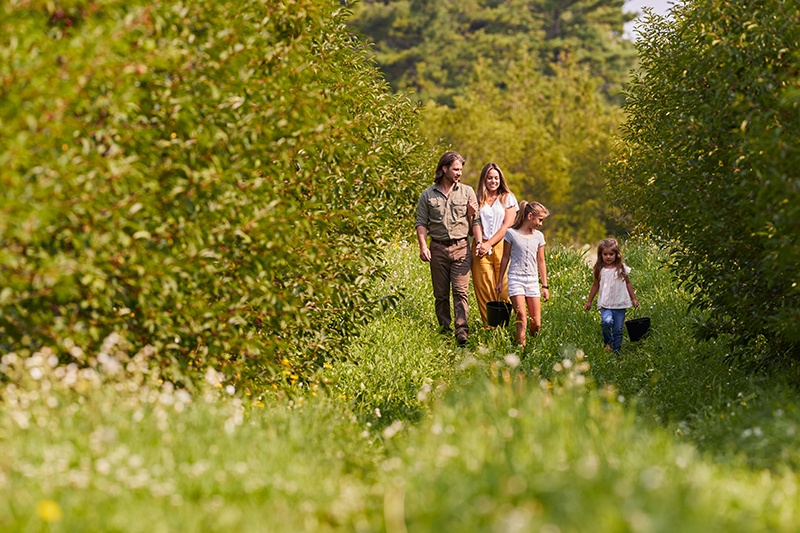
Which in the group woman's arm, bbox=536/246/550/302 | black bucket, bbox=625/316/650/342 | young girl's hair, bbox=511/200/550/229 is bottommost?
black bucket, bbox=625/316/650/342

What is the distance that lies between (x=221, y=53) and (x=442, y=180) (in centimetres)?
458

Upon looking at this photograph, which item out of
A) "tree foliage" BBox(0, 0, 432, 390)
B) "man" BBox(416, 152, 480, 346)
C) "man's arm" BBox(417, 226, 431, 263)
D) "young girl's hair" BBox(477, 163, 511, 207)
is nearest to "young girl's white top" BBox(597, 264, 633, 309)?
"young girl's hair" BBox(477, 163, 511, 207)

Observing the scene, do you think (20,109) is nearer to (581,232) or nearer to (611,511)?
(611,511)

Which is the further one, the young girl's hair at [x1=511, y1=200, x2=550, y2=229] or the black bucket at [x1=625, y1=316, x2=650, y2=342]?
the black bucket at [x1=625, y1=316, x2=650, y2=342]

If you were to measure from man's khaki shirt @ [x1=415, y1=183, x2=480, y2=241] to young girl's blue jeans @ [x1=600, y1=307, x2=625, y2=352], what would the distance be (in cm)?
204

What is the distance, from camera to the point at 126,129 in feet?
17.8

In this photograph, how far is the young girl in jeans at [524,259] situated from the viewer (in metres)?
9.93

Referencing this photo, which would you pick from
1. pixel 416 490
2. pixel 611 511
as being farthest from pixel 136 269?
pixel 611 511

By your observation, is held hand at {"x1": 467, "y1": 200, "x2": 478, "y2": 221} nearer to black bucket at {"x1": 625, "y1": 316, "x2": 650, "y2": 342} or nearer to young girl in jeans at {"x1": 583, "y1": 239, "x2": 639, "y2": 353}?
young girl in jeans at {"x1": 583, "y1": 239, "x2": 639, "y2": 353}

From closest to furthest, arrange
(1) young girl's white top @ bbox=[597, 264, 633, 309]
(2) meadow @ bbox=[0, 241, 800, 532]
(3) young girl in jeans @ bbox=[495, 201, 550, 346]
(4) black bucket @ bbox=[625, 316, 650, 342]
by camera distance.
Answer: (2) meadow @ bbox=[0, 241, 800, 532]
(3) young girl in jeans @ bbox=[495, 201, 550, 346]
(1) young girl's white top @ bbox=[597, 264, 633, 309]
(4) black bucket @ bbox=[625, 316, 650, 342]

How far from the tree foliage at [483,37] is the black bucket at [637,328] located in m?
44.9

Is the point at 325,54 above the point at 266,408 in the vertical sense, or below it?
above

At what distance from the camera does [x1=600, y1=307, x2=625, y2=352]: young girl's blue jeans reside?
413 inches

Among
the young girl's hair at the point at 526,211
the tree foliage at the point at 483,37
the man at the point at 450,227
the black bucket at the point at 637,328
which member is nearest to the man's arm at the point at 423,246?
the man at the point at 450,227
